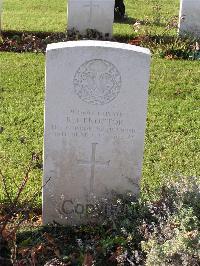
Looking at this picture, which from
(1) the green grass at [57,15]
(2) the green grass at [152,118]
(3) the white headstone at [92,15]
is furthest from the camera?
(1) the green grass at [57,15]

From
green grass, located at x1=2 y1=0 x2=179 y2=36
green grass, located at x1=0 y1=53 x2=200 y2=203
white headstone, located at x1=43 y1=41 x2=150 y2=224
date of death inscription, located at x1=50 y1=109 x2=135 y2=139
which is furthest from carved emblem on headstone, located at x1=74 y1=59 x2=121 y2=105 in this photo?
green grass, located at x1=2 y1=0 x2=179 y2=36

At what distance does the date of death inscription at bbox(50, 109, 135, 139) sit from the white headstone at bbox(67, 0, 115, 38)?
7.10 m

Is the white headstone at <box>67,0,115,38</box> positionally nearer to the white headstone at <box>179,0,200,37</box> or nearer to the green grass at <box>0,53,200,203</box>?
the white headstone at <box>179,0,200,37</box>

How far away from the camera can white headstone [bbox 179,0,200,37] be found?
11367 mm

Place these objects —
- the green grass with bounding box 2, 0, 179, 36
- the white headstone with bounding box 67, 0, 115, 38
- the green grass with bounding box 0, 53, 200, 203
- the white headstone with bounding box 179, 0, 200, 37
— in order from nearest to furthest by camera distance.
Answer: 1. the green grass with bounding box 0, 53, 200, 203
2. the white headstone with bounding box 179, 0, 200, 37
3. the white headstone with bounding box 67, 0, 115, 38
4. the green grass with bounding box 2, 0, 179, 36

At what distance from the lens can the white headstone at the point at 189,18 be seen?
1137 centimetres

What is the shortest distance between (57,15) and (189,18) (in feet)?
13.0

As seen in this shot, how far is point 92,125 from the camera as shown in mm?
4883

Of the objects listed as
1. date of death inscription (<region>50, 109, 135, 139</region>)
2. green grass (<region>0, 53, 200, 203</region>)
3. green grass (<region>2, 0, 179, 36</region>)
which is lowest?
green grass (<region>0, 53, 200, 203</region>)

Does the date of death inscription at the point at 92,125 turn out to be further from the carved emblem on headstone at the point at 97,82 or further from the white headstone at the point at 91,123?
the carved emblem on headstone at the point at 97,82

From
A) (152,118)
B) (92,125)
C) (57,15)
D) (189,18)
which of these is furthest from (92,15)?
(92,125)

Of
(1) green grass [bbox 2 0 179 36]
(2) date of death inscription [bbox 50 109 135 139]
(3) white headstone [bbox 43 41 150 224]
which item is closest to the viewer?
(3) white headstone [bbox 43 41 150 224]

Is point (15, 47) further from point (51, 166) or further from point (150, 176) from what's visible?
point (51, 166)

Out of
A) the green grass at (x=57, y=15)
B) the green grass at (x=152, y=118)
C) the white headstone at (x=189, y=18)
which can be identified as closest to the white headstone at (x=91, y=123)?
the green grass at (x=152, y=118)
